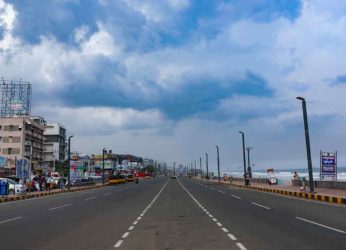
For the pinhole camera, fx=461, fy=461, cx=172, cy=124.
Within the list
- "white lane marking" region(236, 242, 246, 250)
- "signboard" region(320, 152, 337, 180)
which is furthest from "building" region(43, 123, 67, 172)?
"white lane marking" region(236, 242, 246, 250)

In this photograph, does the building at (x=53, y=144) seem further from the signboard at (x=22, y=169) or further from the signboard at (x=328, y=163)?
the signboard at (x=328, y=163)

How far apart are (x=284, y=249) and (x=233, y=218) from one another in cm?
834

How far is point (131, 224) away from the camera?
17.1m

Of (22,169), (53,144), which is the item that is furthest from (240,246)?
(53,144)

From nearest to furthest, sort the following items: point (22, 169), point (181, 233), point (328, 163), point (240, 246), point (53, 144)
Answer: point (240, 246) < point (181, 233) < point (328, 163) < point (22, 169) < point (53, 144)

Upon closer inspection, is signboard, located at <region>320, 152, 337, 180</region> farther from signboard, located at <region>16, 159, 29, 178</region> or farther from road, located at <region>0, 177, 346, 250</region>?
signboard, located at <region>16, 159, 29, 178</region>

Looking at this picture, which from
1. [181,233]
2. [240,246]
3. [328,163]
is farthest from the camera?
[328,163]

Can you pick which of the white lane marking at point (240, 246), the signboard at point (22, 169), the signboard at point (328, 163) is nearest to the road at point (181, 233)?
the white lane marking at point (240, 246)

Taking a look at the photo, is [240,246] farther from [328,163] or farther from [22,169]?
[22,169]

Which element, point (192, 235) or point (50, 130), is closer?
point (192, 235)

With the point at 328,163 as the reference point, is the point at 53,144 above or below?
above

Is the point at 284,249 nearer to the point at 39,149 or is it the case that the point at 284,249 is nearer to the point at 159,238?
Result: the point at 159,238

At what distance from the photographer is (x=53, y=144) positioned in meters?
144

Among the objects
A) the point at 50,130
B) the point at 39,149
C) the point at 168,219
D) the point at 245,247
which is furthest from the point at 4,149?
the point at 245,247
